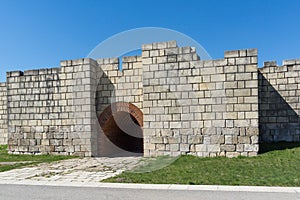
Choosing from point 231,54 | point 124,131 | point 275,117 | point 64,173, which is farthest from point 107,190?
point 275,117

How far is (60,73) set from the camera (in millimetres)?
10242

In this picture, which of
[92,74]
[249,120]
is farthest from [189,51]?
[92,74]

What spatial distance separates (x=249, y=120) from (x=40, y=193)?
669cm

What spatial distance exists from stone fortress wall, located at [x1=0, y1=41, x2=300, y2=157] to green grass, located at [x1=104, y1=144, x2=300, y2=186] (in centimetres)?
88

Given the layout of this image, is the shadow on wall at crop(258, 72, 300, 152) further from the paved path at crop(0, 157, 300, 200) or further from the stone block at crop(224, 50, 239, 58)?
the paved path at crop(0, 157, 300, 200)

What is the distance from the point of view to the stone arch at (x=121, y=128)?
9.90 meters

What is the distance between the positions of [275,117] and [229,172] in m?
5.86

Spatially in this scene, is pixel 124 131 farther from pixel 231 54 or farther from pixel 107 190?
pixel 107 190

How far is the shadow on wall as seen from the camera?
10.4 m

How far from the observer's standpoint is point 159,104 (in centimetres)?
902

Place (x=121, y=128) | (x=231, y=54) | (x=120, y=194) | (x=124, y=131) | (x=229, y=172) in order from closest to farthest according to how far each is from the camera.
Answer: (x=120, y=194), (x=229, y=172), (x=231, y=54), (x=121, y=128), (x=124, y=131)

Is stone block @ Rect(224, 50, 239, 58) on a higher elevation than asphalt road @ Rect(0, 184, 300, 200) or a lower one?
higher

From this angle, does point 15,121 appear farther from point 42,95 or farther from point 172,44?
point 172,44

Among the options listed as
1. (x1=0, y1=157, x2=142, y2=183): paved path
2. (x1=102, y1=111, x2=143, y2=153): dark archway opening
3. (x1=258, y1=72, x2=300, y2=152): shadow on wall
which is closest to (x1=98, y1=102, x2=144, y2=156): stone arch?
(x1=102, y1=111, x2=143, y2=153): dark archway opening
